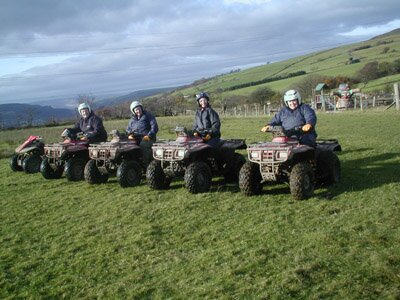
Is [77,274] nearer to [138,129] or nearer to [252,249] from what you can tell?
[252,249]

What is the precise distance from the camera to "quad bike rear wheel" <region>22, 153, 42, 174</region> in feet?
45.1

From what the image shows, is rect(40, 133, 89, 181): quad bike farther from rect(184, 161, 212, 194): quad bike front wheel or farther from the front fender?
the front fender

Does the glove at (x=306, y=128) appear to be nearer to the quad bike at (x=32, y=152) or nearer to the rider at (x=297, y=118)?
the rider at (x=297, y=118)

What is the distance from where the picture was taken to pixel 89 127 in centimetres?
1221

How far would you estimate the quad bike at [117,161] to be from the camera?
32.9 ft

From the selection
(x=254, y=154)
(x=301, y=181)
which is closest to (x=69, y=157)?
(x=254, y=154)

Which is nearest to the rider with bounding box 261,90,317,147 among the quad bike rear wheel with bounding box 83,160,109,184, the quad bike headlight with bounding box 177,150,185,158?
the quad bike headlight with bounding box 177,150,185,158

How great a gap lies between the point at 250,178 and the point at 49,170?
255 inches

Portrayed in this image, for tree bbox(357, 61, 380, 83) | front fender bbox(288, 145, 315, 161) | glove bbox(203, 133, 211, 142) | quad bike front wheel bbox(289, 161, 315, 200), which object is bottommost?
quad bike front wheel bbox(289, 161, 315, 200)

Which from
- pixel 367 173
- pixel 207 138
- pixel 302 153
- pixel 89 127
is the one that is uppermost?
pixel 89 127

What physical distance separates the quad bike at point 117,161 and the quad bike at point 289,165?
3.03m

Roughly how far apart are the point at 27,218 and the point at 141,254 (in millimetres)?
3476

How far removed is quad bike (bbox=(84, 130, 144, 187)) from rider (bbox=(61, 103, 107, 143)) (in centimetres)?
134

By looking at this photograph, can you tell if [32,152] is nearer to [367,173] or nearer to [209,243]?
[209,243]
